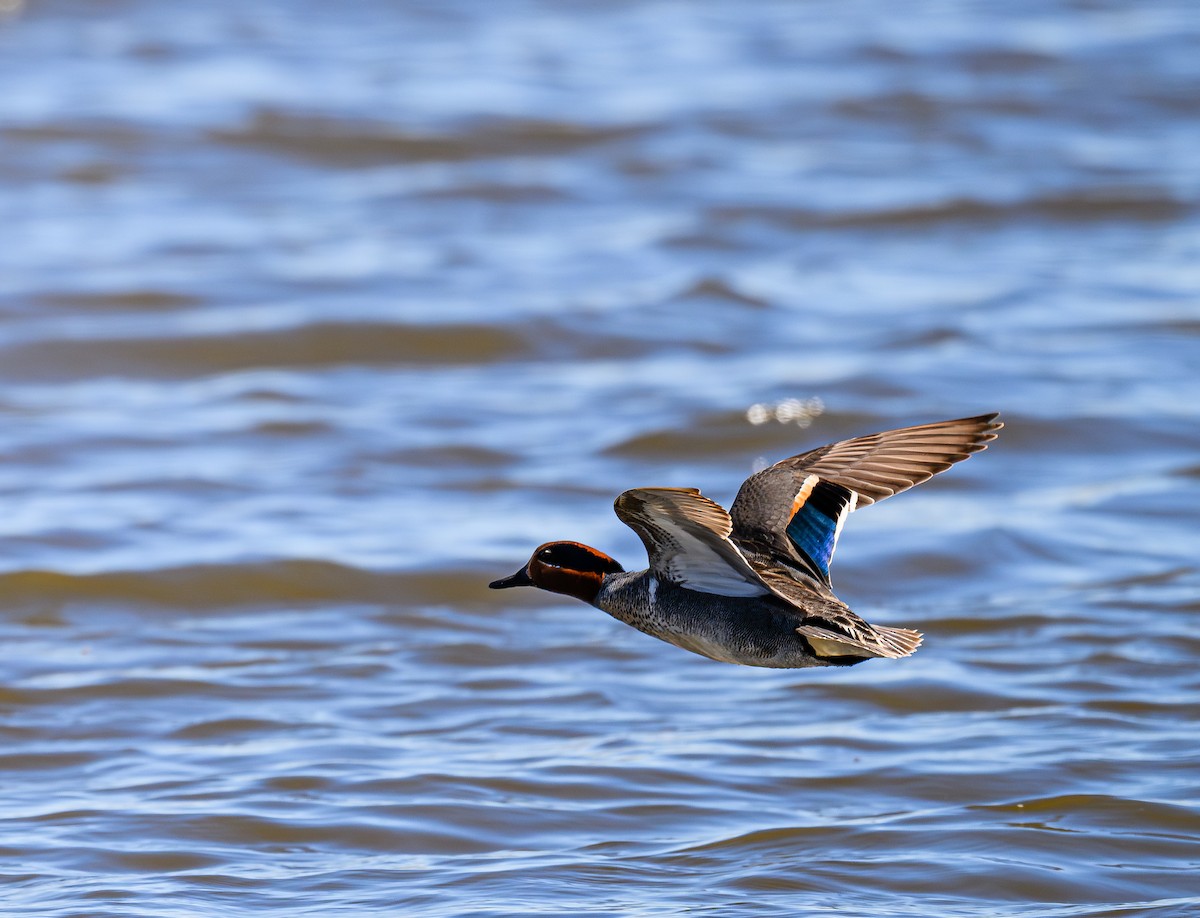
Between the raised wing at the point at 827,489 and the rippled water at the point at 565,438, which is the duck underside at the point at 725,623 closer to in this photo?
the raised wing at the point at 827,489

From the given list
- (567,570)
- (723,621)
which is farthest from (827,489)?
(567,570)

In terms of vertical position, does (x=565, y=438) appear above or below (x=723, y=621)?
below

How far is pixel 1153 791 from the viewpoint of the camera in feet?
18.7

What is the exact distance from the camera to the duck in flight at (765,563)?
13.9ft

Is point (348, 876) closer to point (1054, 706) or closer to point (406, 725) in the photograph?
point (406, 725)

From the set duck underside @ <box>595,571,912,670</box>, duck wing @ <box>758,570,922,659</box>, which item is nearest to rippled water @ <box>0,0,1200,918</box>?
duck underside @ <box>595,571,912,670</box>

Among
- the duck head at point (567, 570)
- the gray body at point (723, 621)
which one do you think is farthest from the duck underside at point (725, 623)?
the duck head at point (567, 570)

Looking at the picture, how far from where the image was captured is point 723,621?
454cm

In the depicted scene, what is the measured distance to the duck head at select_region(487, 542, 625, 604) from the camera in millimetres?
4711

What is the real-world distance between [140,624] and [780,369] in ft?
13.8

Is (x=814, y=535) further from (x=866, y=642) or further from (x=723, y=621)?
(x=866, y=642)

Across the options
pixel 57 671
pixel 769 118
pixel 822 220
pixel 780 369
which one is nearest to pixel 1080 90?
pixel 769 118

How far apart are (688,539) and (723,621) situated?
1.11 feet

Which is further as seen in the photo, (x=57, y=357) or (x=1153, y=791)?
(x=57, y=357)
